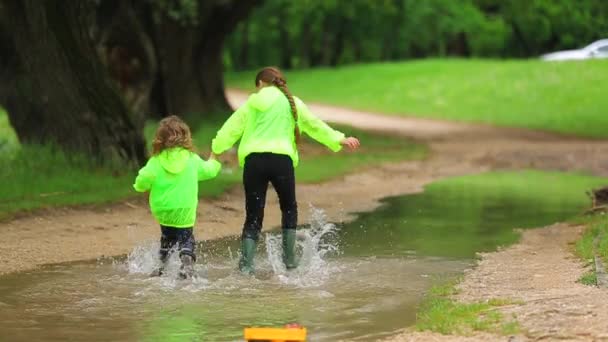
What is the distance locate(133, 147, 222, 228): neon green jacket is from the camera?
933cm

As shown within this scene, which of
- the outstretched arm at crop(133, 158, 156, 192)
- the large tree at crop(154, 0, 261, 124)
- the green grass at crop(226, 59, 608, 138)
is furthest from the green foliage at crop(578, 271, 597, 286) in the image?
the green grass at crop(226, 59, 608, 138)

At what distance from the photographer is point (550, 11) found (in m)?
29.9

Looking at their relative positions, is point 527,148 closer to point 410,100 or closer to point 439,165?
point 439,165

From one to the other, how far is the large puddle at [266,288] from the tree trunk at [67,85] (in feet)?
12.0

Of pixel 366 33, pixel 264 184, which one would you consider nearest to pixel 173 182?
pixel 264 184

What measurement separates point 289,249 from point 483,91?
105 ft

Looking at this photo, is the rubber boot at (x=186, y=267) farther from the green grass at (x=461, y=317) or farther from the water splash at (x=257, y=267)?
the green grass at (x=461, y=317)

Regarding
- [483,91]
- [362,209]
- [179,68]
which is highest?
[179,68]

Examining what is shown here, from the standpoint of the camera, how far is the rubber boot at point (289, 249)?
9656 millimetres

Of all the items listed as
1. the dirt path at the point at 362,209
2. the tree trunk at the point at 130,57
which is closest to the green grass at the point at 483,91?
the dirt path at the point at 362,209

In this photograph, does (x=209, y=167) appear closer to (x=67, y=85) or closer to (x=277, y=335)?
(x=277, y=335)

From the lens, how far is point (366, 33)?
67562 mm

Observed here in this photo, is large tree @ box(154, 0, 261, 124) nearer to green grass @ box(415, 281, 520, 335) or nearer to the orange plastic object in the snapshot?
green grass @ box(415, 281, 520, 335)

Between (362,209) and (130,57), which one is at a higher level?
(130,57)
